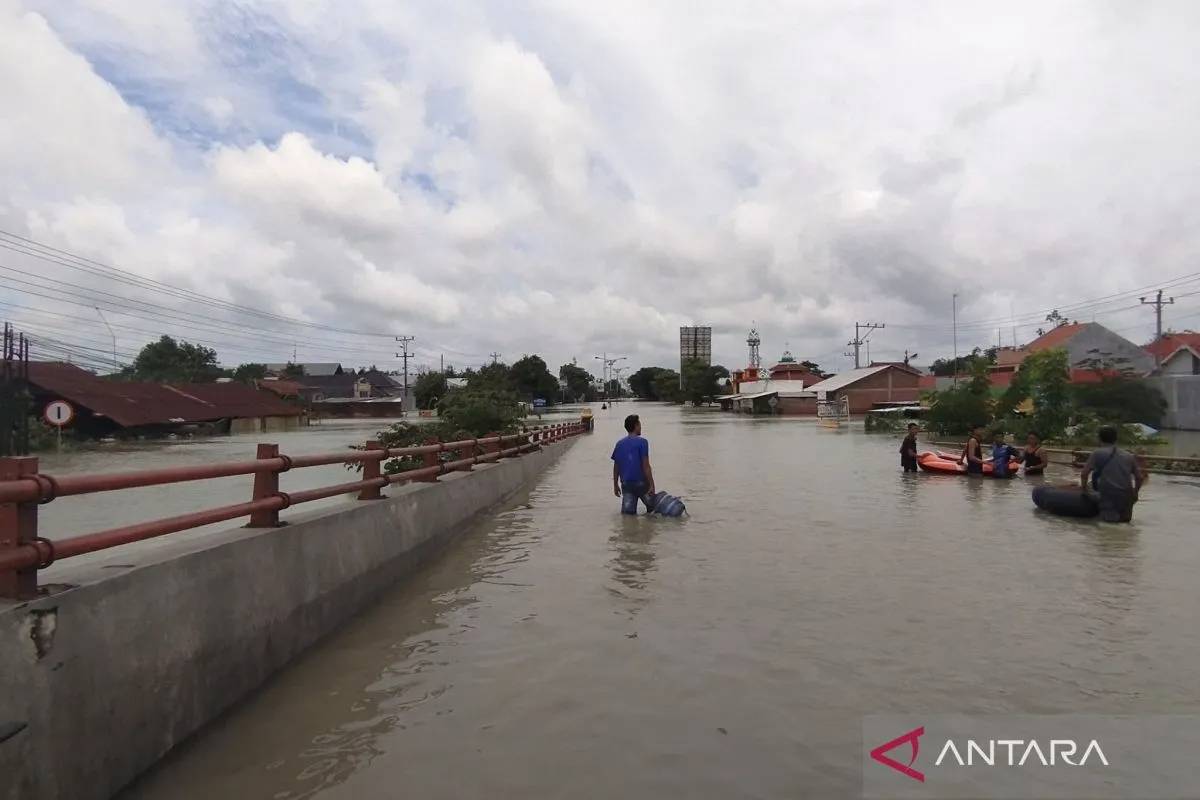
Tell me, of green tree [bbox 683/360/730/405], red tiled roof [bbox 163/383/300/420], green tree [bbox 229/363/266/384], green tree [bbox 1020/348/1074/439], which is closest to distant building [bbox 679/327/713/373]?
green tree [bbox 683/360/730/405]

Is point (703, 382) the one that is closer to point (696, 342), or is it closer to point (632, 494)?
point (696, 342)

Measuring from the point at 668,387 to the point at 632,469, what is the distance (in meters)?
165

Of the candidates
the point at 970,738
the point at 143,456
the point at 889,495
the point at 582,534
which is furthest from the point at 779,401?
the point at 970,738

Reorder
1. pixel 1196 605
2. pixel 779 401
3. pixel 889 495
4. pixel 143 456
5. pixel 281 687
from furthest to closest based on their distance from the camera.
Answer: pixel 779 401 → pixel 143 456 → pixel 889 495 → pixel 1196 605 → pixel 281 687

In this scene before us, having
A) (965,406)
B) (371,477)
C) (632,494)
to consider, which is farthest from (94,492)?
(965,406)

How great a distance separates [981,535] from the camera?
439 inches

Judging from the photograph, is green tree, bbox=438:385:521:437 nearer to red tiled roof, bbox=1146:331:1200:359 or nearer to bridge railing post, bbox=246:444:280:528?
bridge railing post, bbox=246:444:280:528

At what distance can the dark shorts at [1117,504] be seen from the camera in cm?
1187

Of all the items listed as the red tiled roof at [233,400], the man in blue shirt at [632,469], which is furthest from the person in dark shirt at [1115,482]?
the red tiled roof at [233,400]

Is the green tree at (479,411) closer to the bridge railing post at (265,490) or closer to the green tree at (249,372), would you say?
the bridge railing post at (265,490)

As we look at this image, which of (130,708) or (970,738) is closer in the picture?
(130,708)

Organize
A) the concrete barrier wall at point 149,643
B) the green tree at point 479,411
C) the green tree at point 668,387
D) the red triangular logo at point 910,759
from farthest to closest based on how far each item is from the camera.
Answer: the green tree at point 668,387, the green tree at point 479,411, the red triangular logo at point 910,759, the concrete barrier wall at point 149,643

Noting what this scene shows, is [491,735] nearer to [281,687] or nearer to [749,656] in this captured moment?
[281,687]

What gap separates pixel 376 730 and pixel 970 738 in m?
3.22
